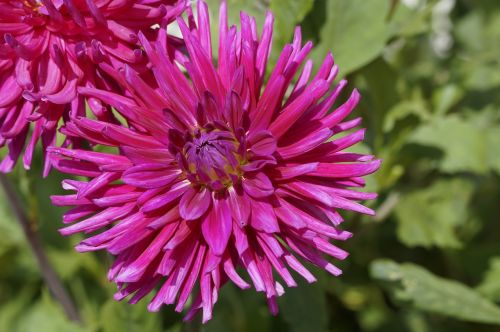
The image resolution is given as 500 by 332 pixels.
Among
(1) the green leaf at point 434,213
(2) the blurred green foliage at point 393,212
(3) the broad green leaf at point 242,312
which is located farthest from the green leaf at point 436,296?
(3) the broad green leaf at point 242,312

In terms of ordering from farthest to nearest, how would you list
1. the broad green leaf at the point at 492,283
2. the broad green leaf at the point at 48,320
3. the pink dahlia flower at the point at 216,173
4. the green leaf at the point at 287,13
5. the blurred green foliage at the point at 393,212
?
1. the broad green leaf at the point at 492,283
2. the broad green leaf at the point at 48,320
3. the blurred green foliage at the point at 393,212
4. the green leaf at the point at 287,13
5. the pink dahlia flower at the point at 216,173

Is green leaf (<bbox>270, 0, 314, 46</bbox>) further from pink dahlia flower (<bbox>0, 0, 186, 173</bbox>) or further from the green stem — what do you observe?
the green stem

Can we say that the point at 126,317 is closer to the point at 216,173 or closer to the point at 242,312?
the point at 242,312

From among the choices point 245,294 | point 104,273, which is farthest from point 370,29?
point 104,273

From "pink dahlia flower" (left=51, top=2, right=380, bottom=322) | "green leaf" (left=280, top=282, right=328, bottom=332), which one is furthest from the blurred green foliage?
"pink dahlia flower" (left=51, top=2, right=380, bottom=322)

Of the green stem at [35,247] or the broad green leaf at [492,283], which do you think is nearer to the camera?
the green stem at [35,247]

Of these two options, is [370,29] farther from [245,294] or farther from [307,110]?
[245,294]

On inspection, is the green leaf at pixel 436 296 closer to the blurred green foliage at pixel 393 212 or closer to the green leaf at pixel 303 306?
the blurred green foliage at pixel 393 212
